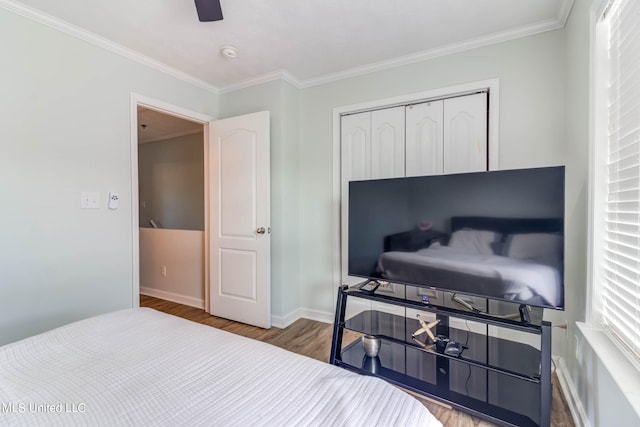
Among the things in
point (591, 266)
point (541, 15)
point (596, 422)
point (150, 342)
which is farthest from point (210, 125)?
point (596, 422)

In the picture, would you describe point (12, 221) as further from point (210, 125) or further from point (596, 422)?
point (596, 422)

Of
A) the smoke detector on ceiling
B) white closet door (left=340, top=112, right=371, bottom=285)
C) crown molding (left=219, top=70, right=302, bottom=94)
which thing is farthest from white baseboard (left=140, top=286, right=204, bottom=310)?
the smoke detector on ceiling

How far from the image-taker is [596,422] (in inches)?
49.5

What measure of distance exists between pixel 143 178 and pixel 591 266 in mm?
5463

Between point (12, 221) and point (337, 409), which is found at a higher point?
point (12, 221)

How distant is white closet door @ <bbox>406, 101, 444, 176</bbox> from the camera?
2.38 meters

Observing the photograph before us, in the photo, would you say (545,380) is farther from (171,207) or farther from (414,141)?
(171,207)

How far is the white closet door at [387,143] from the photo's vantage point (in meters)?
2.54

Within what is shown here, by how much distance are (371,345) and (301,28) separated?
7.25 ft

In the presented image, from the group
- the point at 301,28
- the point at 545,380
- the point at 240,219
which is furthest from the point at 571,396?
the point at 301,28

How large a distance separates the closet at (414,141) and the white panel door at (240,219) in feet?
2.45

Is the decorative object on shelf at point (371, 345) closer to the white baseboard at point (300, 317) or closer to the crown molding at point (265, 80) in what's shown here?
the white baseboard at point (300, 317)

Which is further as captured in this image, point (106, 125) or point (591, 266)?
point (106, 125)

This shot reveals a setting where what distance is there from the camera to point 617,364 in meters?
1.10
